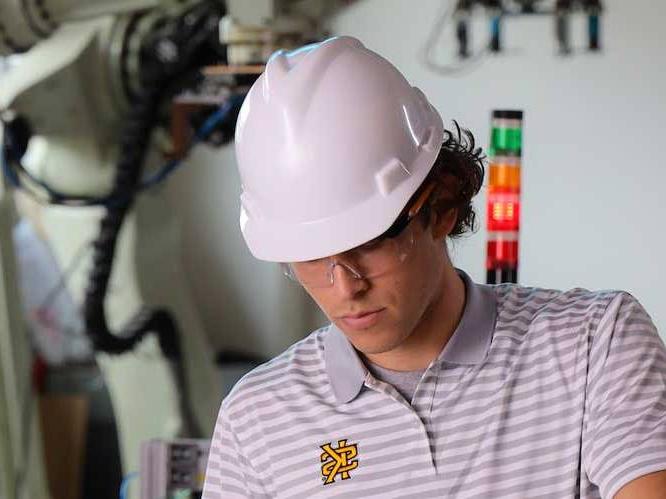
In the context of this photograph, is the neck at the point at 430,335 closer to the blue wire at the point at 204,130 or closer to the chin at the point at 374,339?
the chin at the point at 374,339

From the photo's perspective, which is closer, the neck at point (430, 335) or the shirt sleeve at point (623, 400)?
the shirt sleeve at point (623, 400)

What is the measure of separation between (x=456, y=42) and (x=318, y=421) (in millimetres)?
1036

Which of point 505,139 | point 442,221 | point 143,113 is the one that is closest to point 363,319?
point 442,221

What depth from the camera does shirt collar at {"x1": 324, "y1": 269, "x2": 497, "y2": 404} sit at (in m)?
1.01

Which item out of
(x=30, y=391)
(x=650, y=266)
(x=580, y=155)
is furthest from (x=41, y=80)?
(x=650, y=266)

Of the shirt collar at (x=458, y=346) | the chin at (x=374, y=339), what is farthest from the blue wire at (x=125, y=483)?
the chin at (x=374, y=339)

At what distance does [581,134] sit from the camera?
170cm

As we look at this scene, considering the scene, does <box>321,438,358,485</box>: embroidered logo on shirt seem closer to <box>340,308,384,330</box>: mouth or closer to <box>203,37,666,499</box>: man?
<box>203,37,666,499</box>: man

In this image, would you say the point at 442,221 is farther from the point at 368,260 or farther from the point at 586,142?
the point at 586,142

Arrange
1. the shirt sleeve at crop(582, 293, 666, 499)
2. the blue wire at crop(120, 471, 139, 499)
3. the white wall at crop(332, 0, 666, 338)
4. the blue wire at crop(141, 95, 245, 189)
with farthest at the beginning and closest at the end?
1. the blue wire at crop(141, 95, 245, 189)
2. the blue wire at crop(120, 471, 139, 499)
3. the white wall at crop(332, 0, 666, 338)
4. the shirt sleeve at crop(582, 293, 666, 499)

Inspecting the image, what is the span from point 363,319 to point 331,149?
162mm

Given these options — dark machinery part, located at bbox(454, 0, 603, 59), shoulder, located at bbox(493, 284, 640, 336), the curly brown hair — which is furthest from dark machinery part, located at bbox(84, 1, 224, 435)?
shoulder, located at bbox(493, 284, 640, 336)

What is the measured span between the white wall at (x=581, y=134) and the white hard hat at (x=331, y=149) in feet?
1.90

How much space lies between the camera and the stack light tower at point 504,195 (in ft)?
4.32
